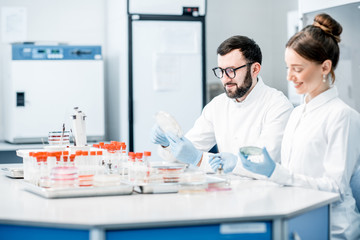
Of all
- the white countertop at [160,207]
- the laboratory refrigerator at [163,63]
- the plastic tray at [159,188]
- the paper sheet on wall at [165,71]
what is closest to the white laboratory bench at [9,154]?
the laboratory refrigerator at [163,63]

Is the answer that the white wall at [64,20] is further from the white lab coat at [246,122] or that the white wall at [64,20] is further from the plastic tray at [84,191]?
the plastic tray at [84,191]

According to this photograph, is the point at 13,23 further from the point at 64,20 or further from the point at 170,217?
the point at 170,217

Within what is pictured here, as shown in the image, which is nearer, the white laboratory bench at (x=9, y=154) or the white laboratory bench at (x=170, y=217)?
the white laboratory bench at (x=170, y=217)

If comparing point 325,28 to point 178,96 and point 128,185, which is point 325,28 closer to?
point 128,185

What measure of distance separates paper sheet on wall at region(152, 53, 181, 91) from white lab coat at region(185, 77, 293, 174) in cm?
125

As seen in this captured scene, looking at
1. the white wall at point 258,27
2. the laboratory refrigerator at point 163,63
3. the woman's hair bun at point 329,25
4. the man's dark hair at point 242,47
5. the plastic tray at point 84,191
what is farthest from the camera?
the white wall at point 258,27

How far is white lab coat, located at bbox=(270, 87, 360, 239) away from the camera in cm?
205

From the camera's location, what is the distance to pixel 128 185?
6.48 ft

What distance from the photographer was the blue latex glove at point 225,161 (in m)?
2.37

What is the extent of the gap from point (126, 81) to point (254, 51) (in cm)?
160

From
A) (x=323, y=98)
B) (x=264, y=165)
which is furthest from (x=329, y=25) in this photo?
(x=264, y=165)

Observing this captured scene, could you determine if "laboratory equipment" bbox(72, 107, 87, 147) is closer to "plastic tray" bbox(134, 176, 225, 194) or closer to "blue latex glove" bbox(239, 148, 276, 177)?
"plastic tray" bbox(134, 176, 225, 194)

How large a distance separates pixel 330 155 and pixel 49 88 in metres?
2.63

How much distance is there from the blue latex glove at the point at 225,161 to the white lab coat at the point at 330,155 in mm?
265
